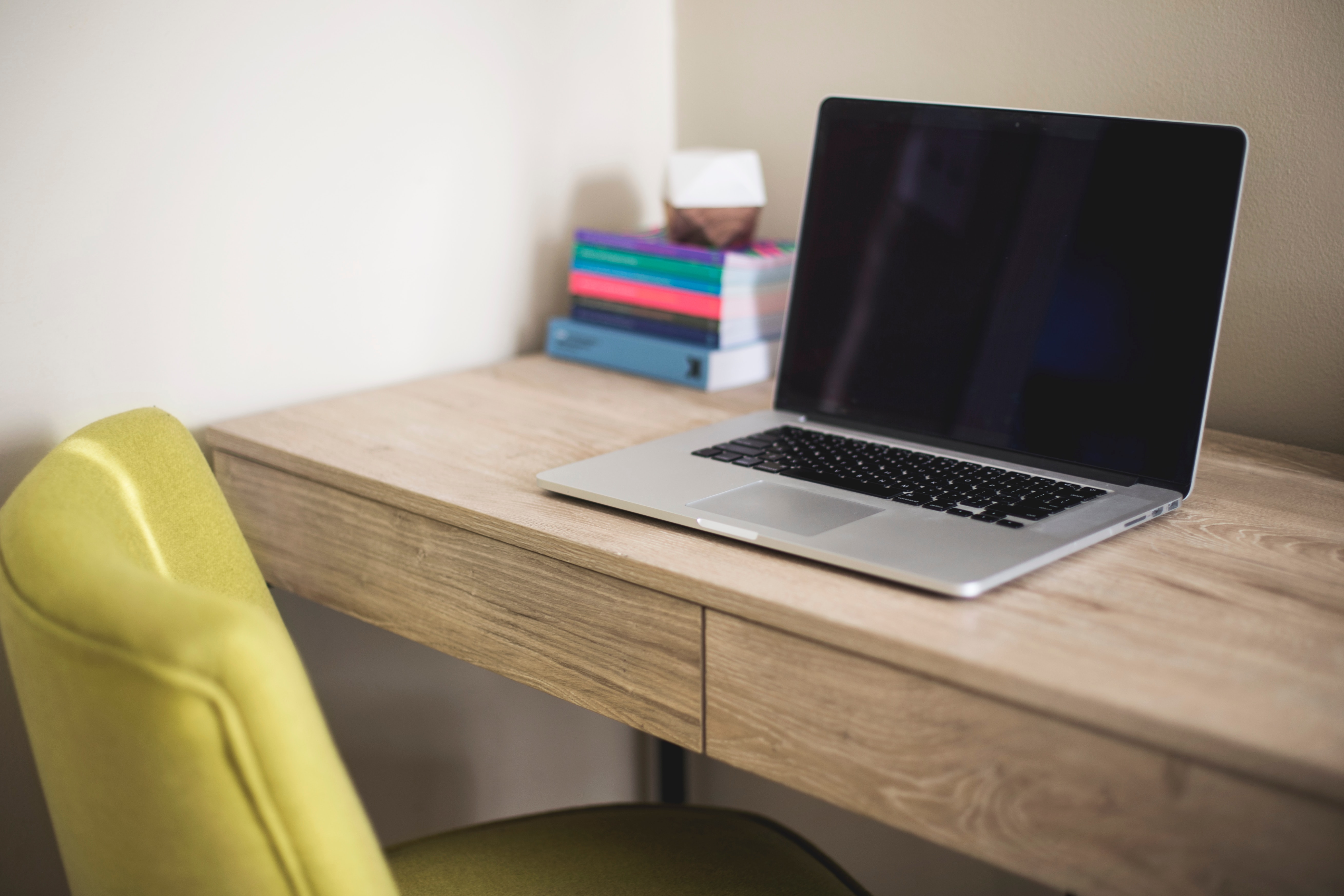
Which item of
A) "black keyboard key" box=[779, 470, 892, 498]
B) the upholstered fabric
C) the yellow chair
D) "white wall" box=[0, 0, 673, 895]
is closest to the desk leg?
"white wall" box=[0, 0, 673, 895]

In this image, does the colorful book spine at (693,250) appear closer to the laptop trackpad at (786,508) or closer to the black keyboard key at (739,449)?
the black keyboard key at (739,449)

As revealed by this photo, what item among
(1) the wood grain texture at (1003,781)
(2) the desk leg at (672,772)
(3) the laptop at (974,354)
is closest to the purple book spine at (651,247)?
(3) the laptop at (974,354)

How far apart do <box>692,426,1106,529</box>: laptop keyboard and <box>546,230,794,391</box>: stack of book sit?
234 millimetres

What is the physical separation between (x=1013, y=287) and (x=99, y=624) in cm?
75

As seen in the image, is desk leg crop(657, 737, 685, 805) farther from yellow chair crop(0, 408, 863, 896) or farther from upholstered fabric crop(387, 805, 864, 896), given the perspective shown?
yellow chair crop(0, 408, 863, 896)

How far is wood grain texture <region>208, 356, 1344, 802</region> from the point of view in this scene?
53cm

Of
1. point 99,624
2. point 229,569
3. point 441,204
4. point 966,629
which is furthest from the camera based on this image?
point 441,204

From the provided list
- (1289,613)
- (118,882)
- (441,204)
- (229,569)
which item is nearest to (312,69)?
(441,204)

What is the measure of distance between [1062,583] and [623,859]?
1.51 feet

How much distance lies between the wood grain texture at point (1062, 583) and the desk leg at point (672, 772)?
0.63 meters

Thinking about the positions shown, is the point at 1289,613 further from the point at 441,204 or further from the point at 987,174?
the point at 441,204

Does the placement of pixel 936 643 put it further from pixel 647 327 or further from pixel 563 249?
pixel 563 249

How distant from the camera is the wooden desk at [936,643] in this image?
1.71ft

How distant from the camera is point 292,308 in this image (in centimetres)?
111
